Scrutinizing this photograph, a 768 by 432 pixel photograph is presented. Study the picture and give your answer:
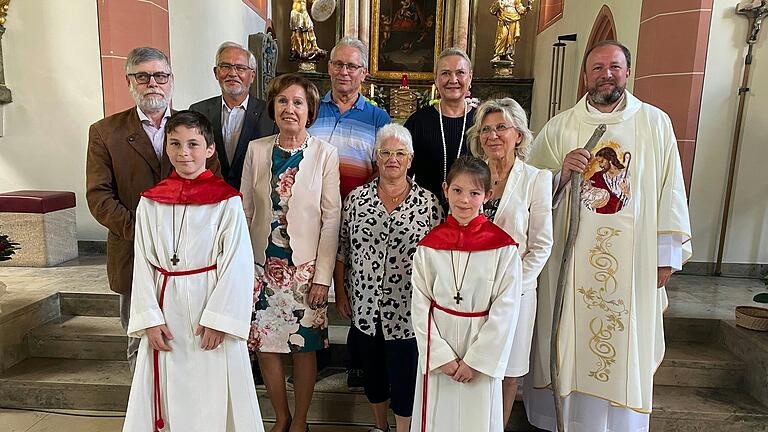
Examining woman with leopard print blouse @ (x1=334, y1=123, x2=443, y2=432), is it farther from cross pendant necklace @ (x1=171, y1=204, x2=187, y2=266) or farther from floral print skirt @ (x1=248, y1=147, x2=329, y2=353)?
cross pendant necklace @ (x1=171, y1=204, x2=187, y2=266)

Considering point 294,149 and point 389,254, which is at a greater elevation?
point 294,149

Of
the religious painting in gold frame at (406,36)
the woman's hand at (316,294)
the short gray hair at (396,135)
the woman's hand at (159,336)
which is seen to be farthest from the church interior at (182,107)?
the religious painting in gold frame at (406,36)

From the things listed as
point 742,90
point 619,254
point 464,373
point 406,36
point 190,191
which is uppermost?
point 406,36

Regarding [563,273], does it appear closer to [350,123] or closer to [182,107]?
[350,123]

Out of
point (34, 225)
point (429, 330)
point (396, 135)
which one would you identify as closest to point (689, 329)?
point (429, 330)

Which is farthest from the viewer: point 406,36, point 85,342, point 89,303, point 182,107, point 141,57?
point 406,36

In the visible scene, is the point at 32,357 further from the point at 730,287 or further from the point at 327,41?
the point at 327,41

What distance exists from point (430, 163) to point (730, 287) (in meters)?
3.02

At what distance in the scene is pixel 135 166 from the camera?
2.22 meters

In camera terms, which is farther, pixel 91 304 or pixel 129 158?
pixel 91 304

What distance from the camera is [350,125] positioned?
2.42 metres

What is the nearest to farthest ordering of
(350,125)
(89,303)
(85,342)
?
(350,125) → (85,342) → (89,303)

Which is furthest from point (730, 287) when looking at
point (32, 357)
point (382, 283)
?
point (32, 357)

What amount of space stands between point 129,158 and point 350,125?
938 millimetres
